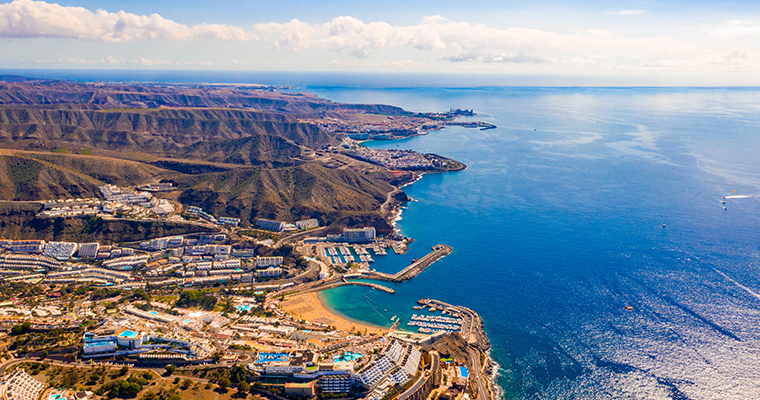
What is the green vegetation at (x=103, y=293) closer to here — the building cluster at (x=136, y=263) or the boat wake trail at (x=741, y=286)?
the building cluster at (x=136, y=263)

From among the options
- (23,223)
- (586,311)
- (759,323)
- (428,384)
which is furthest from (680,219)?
(23,223)

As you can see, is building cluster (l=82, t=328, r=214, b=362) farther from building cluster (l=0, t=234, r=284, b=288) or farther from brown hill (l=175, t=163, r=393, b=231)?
brown hill (l=175, t=163, r=393, b=231)

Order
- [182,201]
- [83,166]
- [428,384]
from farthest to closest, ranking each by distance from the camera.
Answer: [83,166] < [182,201] < [428,384]

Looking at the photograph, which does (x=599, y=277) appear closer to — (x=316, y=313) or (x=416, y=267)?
(x=416, y=267)

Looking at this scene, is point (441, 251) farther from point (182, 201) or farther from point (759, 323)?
point (182, 201)

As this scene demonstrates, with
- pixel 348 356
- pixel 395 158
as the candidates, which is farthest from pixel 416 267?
pixel 395 158

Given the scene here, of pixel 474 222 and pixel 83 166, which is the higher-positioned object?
pixel 83 166

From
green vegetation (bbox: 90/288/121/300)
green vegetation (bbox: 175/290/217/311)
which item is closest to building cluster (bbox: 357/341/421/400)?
green vegetation (bbox: 175/290/217/311)

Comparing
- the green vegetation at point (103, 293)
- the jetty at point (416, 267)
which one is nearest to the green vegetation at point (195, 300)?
the green vegetation at point (103, 293)
